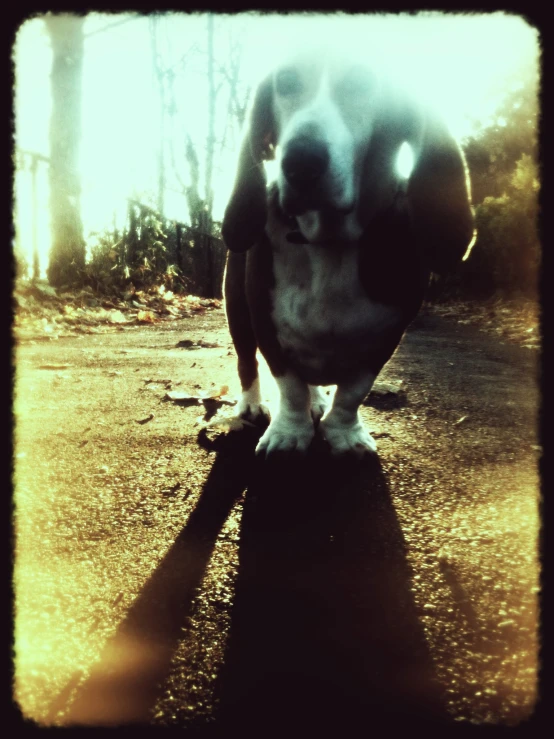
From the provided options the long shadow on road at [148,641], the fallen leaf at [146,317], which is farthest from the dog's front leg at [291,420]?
the fallen leaf at [146,317]

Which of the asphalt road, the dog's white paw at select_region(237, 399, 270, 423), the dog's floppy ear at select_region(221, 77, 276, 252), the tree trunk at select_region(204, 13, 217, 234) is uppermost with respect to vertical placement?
the tree trunk at select_region(204, 13, 217, 234)

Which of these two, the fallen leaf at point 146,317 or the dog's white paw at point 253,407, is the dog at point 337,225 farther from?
the fallen leaf at point 146,317

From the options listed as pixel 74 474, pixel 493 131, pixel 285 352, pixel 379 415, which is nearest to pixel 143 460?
pixel 74 474

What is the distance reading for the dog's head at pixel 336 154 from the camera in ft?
4.31

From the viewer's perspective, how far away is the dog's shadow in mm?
722

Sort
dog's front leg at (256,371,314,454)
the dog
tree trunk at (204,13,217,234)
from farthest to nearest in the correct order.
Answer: tree trunk at (204,13,217,234), dog's front leg at (256,371,314,454), the dog

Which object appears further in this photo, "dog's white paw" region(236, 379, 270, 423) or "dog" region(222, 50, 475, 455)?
"dog's white paw" region(236, 379, 270, 423)

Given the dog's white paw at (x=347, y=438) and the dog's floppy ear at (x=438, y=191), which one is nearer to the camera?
the dog's floppy ear at (x=438, y=191)

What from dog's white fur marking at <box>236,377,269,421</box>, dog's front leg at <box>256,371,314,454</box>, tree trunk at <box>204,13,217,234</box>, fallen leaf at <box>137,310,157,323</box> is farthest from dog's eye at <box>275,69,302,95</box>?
tree trunk at <box>204,13,217,234</box>

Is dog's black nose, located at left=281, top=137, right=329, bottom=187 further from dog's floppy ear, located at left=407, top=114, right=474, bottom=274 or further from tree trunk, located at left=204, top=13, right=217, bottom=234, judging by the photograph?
tree trunk, located at left=204, top=13, right=217, bottom=234

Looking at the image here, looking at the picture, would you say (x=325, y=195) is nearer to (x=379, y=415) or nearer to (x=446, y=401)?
(x=379, y=415)

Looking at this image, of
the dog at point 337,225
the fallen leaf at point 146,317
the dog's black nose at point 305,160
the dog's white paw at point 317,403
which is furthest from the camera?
the fallen leaf at point 146,317

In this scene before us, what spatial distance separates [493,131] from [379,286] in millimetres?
14283

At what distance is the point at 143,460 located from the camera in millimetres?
1639
